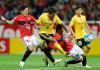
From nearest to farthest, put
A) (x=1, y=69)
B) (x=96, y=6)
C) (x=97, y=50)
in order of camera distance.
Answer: (x=1, y=69)
(x=97, y=50)
(x=96, y=6)

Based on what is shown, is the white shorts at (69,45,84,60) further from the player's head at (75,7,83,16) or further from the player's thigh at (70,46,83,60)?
the player's head at (75,7,83,16)

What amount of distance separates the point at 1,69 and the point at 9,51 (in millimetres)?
9764

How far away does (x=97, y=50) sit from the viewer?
94.4ft

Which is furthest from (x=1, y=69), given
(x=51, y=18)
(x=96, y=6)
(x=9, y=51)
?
(x=96, y=6)

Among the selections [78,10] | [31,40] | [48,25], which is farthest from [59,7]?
[31,40]

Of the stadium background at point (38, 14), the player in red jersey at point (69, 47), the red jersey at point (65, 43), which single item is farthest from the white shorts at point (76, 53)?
the stadium background at point (38, 14)

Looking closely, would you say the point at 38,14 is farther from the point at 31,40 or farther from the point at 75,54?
the point at 75,54

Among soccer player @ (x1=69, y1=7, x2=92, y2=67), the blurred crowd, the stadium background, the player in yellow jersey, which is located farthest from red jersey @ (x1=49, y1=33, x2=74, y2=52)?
the blurred crowd

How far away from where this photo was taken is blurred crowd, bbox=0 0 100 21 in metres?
30.4

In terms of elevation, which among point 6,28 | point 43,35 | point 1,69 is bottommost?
point 1,69

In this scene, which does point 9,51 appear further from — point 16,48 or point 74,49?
point 74,49

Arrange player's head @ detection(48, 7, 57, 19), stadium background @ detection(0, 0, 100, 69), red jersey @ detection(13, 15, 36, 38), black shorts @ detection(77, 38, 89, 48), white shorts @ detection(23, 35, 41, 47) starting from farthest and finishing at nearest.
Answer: stadium background @ detection(0, 0, 100, 69) < black shorts @ detection(77, 38, 89, 48) < red jersey @ detection(13, 15, 36, 38) < white shorts @ detection(23, 35, 41, 47) < player's head @ detection(48, 7, 57, 19)

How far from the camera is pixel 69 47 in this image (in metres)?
20.2

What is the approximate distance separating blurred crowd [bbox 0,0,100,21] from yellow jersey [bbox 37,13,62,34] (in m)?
9.72
